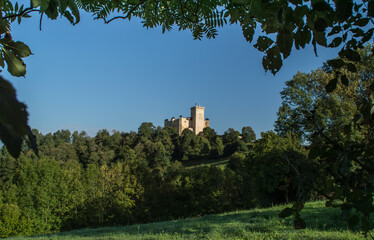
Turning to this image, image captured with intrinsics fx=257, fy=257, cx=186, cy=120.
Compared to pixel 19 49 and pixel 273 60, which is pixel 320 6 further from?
pixel 19 49

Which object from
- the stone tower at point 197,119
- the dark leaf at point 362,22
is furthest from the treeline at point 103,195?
the stone tower at point 197,119

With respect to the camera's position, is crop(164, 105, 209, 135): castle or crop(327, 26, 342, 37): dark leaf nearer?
crop(327, 26, 342, 37): dark leaf

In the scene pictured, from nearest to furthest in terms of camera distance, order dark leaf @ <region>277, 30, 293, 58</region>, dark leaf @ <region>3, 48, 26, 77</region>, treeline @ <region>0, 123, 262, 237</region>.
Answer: dark leaf @ <region>3, 48, 26, 77</region>, dark leaf @ <region>277, 30, 293, 58</region>, treeline @ <region>0, 123, 262, 237</region>

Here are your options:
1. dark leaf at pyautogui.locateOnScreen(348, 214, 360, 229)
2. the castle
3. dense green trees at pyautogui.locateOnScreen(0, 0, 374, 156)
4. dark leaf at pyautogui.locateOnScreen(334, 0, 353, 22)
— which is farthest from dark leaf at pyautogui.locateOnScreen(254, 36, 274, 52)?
the castle

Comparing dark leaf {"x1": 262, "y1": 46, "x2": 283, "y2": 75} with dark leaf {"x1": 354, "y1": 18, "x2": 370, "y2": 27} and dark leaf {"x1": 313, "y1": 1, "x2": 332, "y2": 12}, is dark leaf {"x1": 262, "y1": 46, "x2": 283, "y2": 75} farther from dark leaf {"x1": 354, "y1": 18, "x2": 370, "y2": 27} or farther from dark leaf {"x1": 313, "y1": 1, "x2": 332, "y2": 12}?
dark leaf {"x1": 354, "y1": 18, "x2": 370, "y2": 27}

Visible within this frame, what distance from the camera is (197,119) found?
7019 cm

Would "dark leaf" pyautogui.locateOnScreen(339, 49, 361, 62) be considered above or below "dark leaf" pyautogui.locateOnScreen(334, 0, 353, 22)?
above

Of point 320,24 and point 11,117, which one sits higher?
point 320,24

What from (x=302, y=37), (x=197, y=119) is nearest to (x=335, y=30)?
(x=302, y=37)

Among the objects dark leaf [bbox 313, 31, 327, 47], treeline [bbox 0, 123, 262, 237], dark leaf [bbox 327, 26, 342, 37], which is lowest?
treeline [bbox 0, 123, 262, 237]

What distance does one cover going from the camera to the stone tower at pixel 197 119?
228 ft

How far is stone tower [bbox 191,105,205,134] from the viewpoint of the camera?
69.5 m

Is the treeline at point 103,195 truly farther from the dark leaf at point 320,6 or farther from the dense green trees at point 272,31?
the dark leaf at point 320,6

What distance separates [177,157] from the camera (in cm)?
5253
